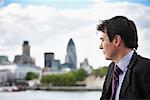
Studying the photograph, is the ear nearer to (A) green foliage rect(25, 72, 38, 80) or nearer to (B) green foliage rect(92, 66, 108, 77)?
(B) green foliage rect(92, 66, 108, 77)

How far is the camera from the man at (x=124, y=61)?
64 cm

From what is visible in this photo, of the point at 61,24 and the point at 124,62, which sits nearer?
the point at 124,62

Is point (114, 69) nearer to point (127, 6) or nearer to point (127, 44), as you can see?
point (127, 44)

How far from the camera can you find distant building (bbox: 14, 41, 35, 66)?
215cm

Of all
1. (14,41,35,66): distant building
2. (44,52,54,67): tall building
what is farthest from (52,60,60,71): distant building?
(14,41,35,66): distant building

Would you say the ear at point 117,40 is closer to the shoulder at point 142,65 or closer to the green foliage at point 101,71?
the shoulder at point 142,65

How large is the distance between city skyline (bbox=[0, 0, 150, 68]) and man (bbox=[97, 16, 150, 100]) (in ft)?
4.57

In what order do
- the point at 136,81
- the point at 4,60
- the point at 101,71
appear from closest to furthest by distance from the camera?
the point at 136,81 < the point at 101,71 < the point at 4,60

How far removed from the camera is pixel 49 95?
89.3 inches

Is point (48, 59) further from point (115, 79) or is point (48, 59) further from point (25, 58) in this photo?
point (115, 79)

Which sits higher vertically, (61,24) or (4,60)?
(61,24)

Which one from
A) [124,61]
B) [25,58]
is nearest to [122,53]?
[124,61]

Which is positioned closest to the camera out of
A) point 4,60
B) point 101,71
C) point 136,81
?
point 136,81

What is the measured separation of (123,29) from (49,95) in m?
1.68
